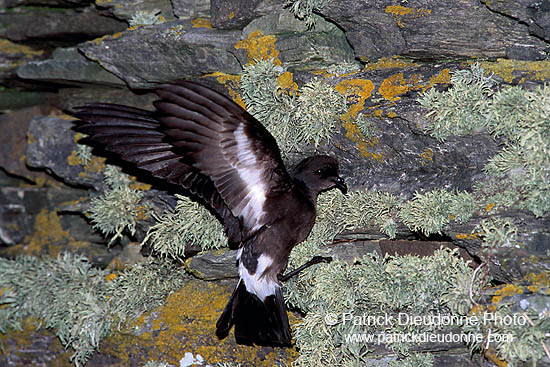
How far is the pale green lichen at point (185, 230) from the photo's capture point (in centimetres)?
477

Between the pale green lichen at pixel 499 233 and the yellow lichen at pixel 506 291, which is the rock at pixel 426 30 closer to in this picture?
the pale green lichen at pixel 499 233

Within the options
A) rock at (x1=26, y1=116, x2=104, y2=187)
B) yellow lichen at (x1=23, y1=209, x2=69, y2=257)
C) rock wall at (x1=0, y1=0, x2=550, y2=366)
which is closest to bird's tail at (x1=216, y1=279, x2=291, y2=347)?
rock wall at (x1=0, y1=0, x2=550, y2=366)

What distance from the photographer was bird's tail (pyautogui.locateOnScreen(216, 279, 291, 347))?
4406mm

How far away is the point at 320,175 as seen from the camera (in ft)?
14.3

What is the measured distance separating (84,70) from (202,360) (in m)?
2.87

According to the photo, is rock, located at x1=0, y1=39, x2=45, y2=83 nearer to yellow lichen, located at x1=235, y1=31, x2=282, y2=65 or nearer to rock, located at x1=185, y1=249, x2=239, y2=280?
yellow lichen, located at x1=235, y1=31, x2=282, y2=65

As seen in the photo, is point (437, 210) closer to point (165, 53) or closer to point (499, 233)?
point (499, 233)

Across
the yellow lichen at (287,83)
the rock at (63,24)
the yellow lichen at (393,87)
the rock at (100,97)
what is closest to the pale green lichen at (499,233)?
the yellow lichen at (393,87)

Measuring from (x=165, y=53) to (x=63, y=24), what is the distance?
138cm

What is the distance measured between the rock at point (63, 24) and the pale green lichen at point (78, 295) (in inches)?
83.3

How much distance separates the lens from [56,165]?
5.77m

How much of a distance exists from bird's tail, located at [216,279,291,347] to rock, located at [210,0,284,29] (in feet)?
6.83

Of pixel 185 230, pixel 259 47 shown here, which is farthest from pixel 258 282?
pixel 259 47

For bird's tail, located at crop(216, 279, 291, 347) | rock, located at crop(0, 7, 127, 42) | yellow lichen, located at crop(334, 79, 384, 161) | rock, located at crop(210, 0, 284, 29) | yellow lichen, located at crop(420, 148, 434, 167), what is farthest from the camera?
rock, located at crop(0, 7, 127, 42)
